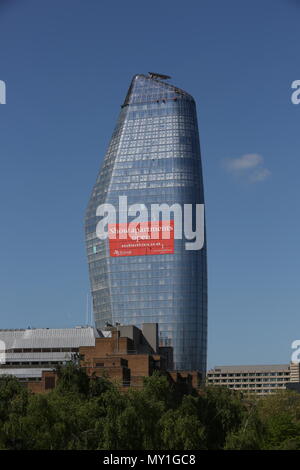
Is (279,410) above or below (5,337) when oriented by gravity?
below

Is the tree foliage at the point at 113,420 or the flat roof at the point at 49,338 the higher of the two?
the flat roof at the point at 49,338

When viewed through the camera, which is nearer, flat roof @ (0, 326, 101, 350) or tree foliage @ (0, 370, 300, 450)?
tree foliage @ (0, 370, 300, 450)

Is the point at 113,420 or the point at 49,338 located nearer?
the point at 113,420

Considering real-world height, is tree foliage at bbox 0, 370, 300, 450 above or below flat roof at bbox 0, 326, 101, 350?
below

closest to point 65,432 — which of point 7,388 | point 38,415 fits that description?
point 38,415

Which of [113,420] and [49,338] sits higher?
[49,338]

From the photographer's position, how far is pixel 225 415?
126 meters

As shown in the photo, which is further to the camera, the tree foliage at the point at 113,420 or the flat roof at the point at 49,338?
the flat roof at the point at 49,338
